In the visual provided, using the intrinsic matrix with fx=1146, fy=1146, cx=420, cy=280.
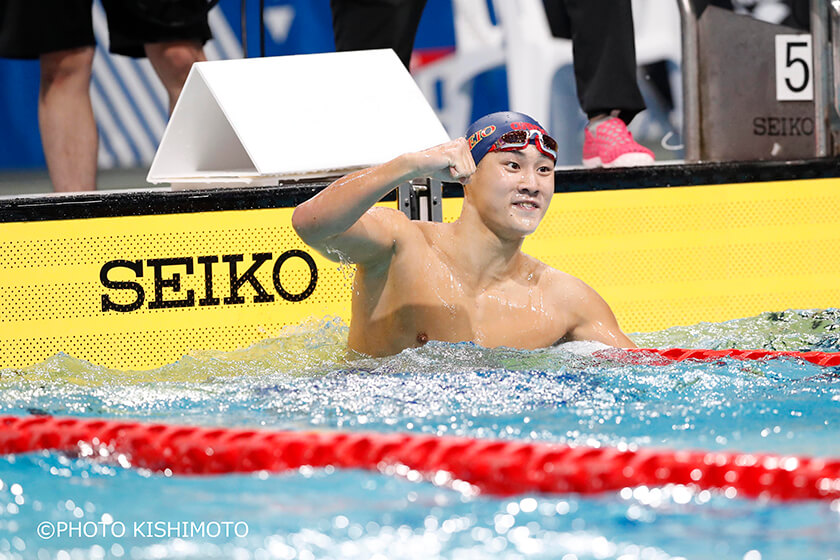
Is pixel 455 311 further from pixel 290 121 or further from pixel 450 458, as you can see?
pixel 290 121

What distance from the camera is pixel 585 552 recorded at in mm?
2014

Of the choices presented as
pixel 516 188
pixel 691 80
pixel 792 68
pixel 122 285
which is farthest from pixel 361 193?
pixel 792 68

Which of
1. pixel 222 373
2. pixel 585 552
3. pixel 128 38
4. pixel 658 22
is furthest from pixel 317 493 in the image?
pixel 658 22

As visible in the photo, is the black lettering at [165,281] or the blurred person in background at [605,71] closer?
the black lettering at [165,281]

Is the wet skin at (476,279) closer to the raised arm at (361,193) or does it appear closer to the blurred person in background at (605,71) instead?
the raised arm at (361,193)

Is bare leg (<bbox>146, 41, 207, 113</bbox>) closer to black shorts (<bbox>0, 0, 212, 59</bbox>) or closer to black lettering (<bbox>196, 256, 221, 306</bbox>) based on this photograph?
black shorts (<bbox>0, 0, 212, 59</bbox>)

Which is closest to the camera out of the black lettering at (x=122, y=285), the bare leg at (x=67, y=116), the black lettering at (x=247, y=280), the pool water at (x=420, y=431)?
the pool water at (x=420, y=431)

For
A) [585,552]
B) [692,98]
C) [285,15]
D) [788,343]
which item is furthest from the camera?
[285,15]

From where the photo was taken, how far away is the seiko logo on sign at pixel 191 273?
4.07m

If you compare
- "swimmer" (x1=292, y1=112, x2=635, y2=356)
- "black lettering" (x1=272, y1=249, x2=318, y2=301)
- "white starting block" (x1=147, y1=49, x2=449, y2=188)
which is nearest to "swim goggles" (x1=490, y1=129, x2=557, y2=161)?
"swimmer" (x1=292, y1=112, x2=635, y2=356)

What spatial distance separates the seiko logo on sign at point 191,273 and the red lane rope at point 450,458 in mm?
1306

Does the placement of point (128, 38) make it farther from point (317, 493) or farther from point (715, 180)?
point (317, 493)

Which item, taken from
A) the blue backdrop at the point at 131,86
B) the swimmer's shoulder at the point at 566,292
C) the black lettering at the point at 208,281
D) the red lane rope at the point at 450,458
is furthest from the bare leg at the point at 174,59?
the red lane rope at the point at 450,458

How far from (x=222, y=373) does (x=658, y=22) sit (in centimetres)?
410
